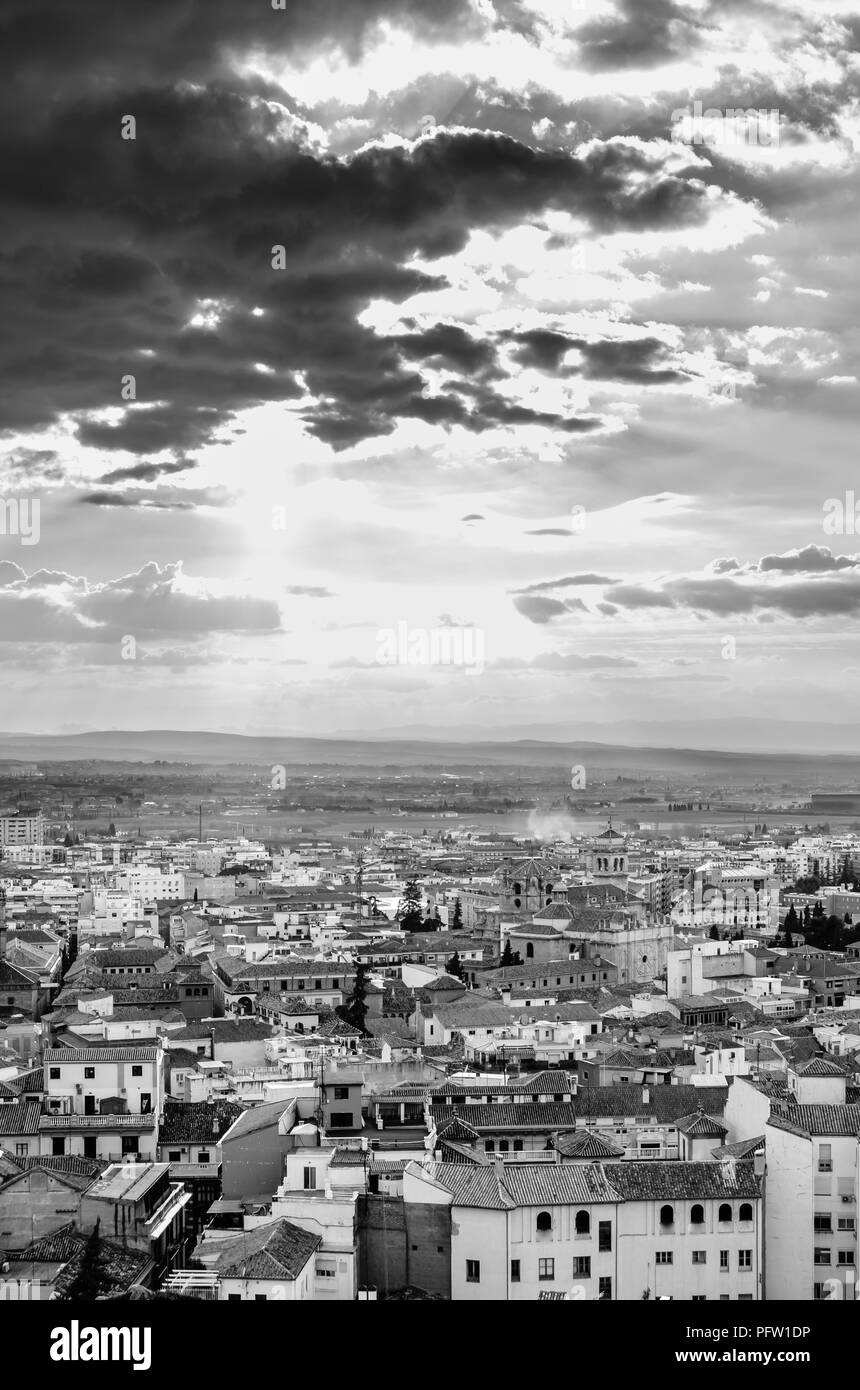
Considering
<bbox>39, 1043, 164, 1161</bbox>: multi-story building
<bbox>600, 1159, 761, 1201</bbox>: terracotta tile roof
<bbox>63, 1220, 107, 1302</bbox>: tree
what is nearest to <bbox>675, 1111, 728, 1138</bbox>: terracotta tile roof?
<bbox>600, 1159, 761, 1201</bbox>: terracotta tile roof

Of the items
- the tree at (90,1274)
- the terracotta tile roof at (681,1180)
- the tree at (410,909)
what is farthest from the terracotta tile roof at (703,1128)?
the tree at (410,909)

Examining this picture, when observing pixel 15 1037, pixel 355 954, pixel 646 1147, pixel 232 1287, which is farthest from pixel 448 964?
pixel 232 1287

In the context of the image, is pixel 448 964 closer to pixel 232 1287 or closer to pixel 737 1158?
pixel 737 1158

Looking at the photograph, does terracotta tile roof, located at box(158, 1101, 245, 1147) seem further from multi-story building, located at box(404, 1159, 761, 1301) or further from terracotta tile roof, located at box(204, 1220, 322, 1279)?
multi-story building, located at box(404, 1159, 761, 1301)

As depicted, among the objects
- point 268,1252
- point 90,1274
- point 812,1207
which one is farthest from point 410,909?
point 90,1274

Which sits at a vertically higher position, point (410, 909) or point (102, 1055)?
point (102, 1055)

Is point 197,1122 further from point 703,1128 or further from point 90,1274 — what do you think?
point 90,1274

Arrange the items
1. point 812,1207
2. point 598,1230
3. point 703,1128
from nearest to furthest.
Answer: point 598,1230 → point 812,1207 → point 703,1128
